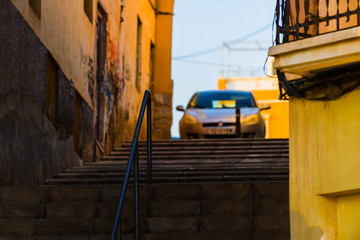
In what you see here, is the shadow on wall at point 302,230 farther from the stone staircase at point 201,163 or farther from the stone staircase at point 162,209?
the stone staircase at point 201,163

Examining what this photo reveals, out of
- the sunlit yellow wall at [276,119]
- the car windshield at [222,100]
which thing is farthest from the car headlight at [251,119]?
the sunlit yellow wall at [276,119]

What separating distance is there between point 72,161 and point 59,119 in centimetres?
86

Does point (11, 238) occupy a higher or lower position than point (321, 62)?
lower

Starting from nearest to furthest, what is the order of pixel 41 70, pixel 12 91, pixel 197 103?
pixel 12 91 → pixel 41 70 → pixel 197 103

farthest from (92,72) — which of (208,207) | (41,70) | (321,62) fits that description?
(321,62)

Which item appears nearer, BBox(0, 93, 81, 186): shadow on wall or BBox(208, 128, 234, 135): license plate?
BBox(0, 93, 81, 186): shadow on wall

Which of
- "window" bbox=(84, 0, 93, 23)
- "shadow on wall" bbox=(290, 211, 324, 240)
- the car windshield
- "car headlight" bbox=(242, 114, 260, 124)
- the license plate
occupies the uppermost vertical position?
"window" bbox=(84, 0, 93, 23)

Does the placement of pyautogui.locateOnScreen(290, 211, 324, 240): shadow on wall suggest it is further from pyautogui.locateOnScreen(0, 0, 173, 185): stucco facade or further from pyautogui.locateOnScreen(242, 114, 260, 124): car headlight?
pyautogui.locateOnScreen(242, 114, 260, 124): car headlight

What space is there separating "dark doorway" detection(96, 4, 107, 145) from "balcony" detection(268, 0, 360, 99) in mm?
7879

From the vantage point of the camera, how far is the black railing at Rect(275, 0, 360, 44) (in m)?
8.07

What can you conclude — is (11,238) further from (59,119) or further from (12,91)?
(59,119)

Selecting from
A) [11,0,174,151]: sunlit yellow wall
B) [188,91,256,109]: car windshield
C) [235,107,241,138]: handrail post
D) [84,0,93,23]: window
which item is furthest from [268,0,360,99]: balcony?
[188,91,256,109]: car windshield

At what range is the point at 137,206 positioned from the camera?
871 centimetres

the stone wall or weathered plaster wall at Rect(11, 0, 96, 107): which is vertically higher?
weathered plaster wall at Rect(11, 0, 96, 107)
